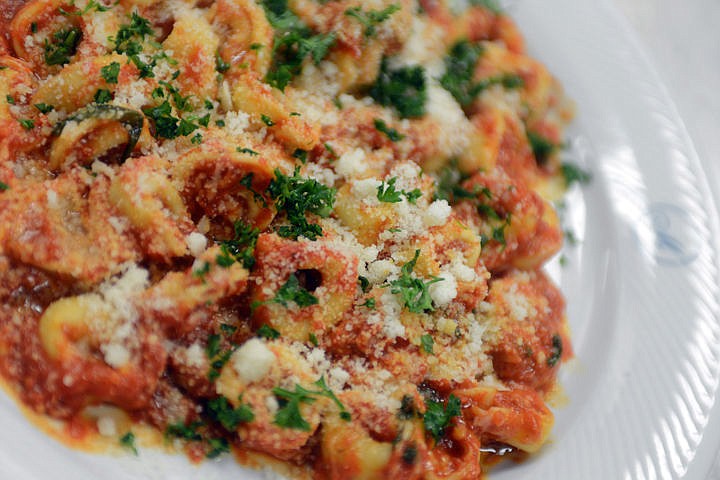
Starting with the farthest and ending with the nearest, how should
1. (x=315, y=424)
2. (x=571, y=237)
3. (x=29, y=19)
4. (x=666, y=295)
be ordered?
1. (x=571, y=237)
2. (x=666, y=295)
3. (x=29, y=19)
4. (x=315, y=424)

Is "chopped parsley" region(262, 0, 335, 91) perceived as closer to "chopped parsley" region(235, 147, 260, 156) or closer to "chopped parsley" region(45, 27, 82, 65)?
"chopped parsley" region(235, 147, 260, 156)

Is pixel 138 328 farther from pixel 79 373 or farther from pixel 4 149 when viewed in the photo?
pixel 4 149

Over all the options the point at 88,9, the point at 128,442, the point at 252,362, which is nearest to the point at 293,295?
the point at 252,362

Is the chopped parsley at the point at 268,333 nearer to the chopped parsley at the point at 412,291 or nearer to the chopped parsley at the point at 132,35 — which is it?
the chopped parsley at the point at 412,291

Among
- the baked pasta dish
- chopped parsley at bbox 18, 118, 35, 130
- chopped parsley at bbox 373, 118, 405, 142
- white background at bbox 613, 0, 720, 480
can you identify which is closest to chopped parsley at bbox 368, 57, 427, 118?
the baked pasta dish

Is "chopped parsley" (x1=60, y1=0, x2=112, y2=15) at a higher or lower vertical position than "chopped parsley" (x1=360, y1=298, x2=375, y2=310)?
higher

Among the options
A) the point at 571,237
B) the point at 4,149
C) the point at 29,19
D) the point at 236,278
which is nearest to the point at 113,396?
the point at 236,278

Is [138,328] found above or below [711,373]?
below
